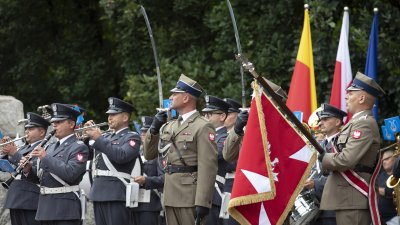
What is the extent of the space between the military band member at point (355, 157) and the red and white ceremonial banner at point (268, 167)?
259 mm

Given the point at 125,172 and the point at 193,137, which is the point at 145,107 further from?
the point at 193,137

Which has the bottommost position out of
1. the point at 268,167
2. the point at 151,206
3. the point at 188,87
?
the point at 151,206

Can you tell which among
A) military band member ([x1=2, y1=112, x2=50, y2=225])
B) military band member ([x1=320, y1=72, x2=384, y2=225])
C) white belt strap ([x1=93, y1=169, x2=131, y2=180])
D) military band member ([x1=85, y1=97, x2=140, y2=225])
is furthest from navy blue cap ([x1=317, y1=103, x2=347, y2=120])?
military band member ([x1=2, y1=112, x2=50, y2=225])

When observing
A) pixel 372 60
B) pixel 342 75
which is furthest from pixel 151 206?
pixel 372 60

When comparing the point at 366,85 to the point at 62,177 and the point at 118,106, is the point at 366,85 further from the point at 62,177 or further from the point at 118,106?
the point at 62,177

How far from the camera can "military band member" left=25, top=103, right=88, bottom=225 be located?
1049cm

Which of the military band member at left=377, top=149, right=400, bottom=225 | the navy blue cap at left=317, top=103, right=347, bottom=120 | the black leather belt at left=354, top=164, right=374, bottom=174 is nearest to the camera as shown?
the black leather belt at left=354, top=164, right=374, bottom=174

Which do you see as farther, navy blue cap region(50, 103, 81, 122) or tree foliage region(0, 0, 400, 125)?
tree foliage region(0, 0, 400, 125)

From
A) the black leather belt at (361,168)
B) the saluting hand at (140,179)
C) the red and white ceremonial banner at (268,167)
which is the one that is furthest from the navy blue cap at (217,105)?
the black leather belt at (361,168)

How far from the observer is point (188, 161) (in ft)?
32.2

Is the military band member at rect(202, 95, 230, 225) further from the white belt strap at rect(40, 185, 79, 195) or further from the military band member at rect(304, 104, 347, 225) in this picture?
the white belt strap at rect(40, 185, 79, 195)

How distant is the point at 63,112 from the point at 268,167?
294 cm

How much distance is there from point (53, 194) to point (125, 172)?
899 mm

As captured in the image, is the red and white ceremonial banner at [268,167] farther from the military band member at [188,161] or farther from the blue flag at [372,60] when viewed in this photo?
the blue flag at [372,60]
